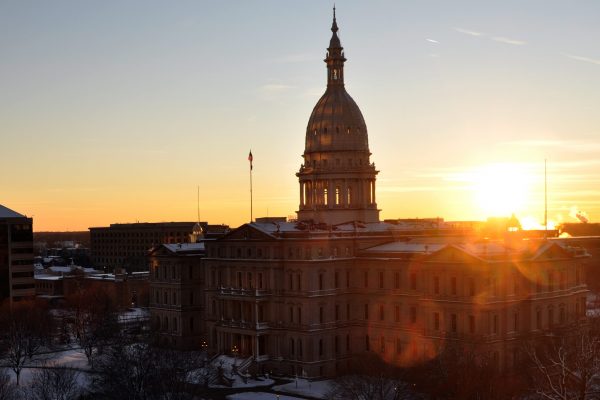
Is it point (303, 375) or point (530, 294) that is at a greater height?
point (530, 294)

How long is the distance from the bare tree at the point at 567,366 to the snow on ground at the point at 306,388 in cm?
2265

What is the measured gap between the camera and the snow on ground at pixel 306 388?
95750 millimetres

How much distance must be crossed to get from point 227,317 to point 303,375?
49.9 feet

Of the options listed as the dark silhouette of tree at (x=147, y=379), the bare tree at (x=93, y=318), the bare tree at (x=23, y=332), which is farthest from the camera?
the bare tree at (x=93, y=318)

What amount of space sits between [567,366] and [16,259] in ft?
349

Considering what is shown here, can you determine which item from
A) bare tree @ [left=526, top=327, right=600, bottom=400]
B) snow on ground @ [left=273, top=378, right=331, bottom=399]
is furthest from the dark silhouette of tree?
bare tree @ [left=526, top=327, right=600, bottom=400]

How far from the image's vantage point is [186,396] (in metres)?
72.4

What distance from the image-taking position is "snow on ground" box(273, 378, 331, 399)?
314ft

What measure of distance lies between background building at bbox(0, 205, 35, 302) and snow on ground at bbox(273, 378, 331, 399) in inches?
2809

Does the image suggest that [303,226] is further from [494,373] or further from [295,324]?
[494,373]

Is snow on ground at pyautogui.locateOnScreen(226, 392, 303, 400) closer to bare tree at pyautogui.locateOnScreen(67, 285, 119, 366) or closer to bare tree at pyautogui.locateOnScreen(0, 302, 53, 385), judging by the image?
bare tree at pyautogui.locateOnScreen(67, 285, 119, 366)

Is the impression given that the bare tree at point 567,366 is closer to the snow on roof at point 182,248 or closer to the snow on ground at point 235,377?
the snow on ground at point 235,377

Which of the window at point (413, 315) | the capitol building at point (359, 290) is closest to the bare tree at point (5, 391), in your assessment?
the capitol building at point (359, 290)

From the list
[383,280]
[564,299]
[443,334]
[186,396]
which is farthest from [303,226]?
[186,396]
